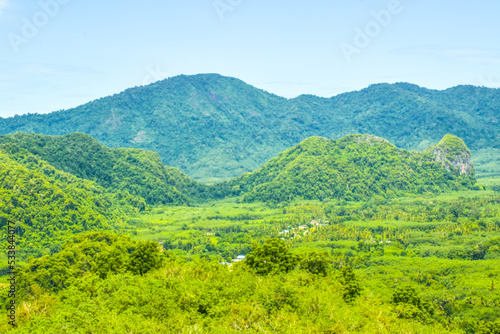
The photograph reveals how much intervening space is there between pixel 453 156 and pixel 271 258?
98.8 meters

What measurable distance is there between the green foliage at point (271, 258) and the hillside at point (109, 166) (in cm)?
6771

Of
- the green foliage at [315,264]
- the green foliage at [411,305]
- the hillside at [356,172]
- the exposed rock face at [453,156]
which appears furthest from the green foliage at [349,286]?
the exposed rock face at [453,156]

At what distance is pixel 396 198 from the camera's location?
99750 millimetres

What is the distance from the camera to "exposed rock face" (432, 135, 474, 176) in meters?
116

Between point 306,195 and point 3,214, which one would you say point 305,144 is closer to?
point 306,195

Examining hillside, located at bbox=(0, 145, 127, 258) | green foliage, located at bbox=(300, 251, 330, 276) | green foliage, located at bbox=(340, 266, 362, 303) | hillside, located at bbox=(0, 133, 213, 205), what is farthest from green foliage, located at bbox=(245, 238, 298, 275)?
hillside, located at bbox=(0, 133, 213, 205)

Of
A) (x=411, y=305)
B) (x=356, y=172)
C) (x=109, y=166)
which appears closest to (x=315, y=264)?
(x=411, y=305)

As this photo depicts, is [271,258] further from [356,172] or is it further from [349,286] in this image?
[356,172]

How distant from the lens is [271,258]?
3388 centimetres

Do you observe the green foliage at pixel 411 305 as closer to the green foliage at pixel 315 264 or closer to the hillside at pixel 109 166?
the green foliage at pixel 315 264

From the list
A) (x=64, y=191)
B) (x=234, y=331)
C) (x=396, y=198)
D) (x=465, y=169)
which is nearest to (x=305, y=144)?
(x=396, y=198)

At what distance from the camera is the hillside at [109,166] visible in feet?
302

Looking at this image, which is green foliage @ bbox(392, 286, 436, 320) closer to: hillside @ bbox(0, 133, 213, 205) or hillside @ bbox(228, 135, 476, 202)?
hillside @ bbox(228, 135, 476, 202)

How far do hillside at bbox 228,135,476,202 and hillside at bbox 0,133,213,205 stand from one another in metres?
19.5
